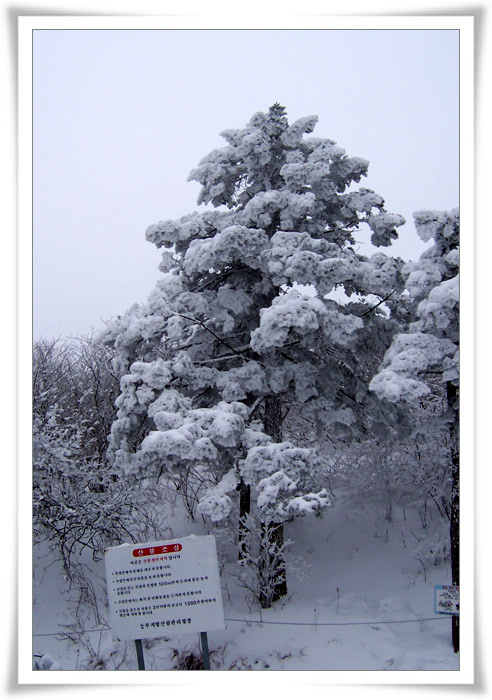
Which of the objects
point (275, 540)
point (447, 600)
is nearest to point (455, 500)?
point (447, 600)

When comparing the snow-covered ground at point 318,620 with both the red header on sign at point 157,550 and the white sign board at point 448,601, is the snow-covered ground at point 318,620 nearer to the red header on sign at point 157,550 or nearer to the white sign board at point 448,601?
the white sign board at point 448,601

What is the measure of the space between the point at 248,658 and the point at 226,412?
3.36 meters

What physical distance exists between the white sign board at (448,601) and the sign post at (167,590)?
279 centimetres

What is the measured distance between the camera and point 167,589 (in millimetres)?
6477

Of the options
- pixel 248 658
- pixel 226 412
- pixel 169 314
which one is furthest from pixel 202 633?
pixel 169 314

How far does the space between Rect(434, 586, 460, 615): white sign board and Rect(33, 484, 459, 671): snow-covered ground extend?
645 millimetres

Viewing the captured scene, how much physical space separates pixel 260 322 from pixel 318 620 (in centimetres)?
453

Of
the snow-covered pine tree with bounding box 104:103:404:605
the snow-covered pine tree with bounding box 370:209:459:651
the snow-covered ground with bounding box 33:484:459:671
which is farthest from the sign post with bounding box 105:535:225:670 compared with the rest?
the snow-covered pine tree with bounding box 370:209:459:651

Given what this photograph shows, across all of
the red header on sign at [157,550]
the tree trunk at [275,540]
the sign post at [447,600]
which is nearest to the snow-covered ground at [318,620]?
the tree trunk at [275,540]

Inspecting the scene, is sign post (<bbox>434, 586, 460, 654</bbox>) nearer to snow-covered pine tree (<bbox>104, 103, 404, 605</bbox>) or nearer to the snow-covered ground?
the snow-covered ground

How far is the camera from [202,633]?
659cm

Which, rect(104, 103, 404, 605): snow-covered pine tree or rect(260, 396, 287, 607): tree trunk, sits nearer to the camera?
rect(104, 103, 404, 605): snow-covered pine tree

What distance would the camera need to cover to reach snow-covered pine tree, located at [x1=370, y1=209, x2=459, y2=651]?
6852mm

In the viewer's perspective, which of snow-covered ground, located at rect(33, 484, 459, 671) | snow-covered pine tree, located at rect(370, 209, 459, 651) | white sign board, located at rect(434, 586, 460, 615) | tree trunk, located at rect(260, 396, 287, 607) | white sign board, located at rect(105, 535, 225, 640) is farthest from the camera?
tree trunk, located at rect(260, 396, 287, 607)
